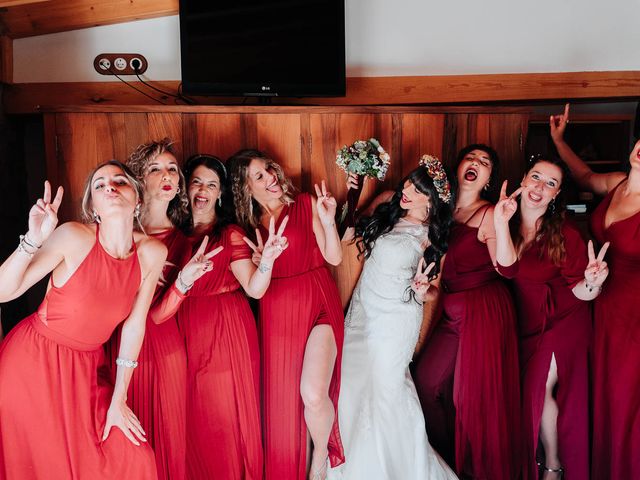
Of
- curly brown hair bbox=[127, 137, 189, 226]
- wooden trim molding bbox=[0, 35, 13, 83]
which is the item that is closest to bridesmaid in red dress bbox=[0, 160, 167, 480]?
curly brown hair bbox=[127, 137, 189, 226]

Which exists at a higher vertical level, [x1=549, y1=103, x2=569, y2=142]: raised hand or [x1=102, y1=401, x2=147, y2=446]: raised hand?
[x1=549, y1=103, x2=569, y2=142]: raised hand

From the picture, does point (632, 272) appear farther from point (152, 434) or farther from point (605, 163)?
point (152, 434)

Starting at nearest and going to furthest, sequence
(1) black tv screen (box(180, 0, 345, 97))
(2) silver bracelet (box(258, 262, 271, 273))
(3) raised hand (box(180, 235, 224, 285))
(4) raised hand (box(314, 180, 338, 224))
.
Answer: (3) raised hand (box(180, 235, 224, 285)), (2) silver bracelet (box(258, 262, 271, 273)), (4) raised hand (box(314, 180, 338, 224)), (1) black tv screen (box(180, 0, 345, 97))

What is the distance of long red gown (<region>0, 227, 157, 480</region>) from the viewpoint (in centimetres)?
220

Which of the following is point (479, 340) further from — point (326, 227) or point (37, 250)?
point (37, 250)

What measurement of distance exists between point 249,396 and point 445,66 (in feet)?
8.26

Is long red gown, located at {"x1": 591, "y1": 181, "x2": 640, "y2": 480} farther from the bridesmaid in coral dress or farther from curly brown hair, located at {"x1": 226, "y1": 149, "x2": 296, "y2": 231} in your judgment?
the bridesmaid in coral dress

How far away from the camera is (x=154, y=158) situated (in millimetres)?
2621

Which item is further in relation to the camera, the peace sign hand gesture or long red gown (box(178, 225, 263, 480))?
the peace sign hand gesture

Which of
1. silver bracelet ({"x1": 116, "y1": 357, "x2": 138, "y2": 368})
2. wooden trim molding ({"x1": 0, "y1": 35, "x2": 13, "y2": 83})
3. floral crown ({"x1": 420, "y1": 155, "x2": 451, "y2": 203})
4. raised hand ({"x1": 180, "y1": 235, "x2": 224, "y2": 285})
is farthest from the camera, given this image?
wooden trim molding ({"x1": 0, "y1": 35, "x2": 13, "y2": 83})

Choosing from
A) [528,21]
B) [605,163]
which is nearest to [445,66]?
[528,21]

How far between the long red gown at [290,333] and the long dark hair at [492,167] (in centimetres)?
94

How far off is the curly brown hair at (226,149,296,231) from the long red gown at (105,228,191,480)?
0.45m

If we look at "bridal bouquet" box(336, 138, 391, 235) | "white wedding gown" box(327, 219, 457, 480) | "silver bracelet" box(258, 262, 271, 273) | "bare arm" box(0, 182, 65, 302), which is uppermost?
"bridal bouquet" box(336, 138, 391, 235)
